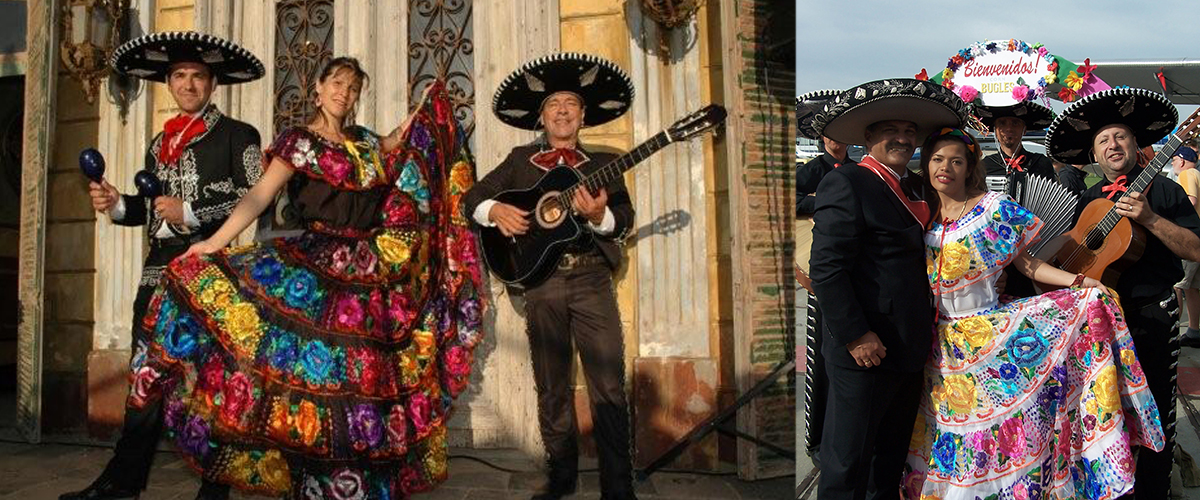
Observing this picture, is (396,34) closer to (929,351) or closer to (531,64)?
(531,64)

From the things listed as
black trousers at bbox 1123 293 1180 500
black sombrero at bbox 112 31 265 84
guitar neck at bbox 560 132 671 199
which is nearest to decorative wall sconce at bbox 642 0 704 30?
guitar neck at bbox 560 132 671 199

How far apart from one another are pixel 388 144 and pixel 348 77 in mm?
266

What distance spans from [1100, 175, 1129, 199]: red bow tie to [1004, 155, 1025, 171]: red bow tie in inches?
23.1

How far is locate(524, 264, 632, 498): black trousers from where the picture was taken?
2.60 m

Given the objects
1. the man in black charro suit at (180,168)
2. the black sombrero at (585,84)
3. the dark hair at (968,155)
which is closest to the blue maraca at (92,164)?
the man in black charro suit at (180,168)

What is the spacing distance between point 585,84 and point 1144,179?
205cm

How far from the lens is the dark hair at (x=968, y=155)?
2629mm

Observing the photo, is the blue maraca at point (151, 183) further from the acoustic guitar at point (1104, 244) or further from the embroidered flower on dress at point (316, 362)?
the acoustic guitar at point (1104, 244)

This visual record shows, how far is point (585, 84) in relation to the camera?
2607mm

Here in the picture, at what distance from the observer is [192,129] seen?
2.84m

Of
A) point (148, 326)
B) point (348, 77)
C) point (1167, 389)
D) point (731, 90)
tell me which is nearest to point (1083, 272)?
point (1167, 389)

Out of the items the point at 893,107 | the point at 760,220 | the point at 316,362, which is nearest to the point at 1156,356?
the point at 893,107

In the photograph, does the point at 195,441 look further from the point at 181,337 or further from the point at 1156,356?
the point at 1156,356

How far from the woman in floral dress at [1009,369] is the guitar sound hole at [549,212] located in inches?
44.3
